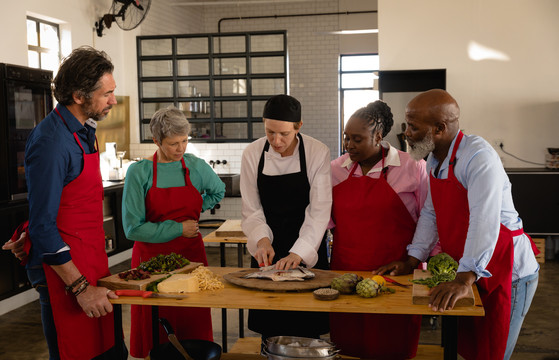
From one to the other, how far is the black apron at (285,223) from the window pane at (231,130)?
5187 millimetres

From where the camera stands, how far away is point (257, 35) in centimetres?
796

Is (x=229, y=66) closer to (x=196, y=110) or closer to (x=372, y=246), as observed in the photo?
(x=196, y=110)

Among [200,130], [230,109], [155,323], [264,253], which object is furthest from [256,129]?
[264,253]

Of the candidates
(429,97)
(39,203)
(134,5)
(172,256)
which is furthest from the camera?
(134,5)

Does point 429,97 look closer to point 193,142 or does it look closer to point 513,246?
point 513,246

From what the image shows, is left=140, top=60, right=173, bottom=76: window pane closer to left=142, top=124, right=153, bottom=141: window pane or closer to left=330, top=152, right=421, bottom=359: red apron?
left=142, top=124, right=153, bottom=141: window pane

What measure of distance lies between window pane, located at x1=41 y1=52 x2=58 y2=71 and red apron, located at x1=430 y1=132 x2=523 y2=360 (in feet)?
19.6

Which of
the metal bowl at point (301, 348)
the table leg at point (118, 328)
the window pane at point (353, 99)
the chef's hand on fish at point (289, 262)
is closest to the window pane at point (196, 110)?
the window pane at point (353, 99)

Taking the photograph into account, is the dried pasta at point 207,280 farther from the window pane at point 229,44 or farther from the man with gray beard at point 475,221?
the window pane at point 229,44

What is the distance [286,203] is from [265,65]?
529 centimetres

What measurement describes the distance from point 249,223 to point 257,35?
5.48 m

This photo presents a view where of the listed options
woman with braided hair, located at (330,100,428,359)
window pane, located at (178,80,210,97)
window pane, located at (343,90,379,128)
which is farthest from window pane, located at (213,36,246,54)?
woman with braided hair, located at (330,100,428,359)

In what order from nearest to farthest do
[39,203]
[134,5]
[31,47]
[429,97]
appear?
[39,203]
[429,97]
[31,47]
[134,5]

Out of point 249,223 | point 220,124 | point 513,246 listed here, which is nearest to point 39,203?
point 249,223
